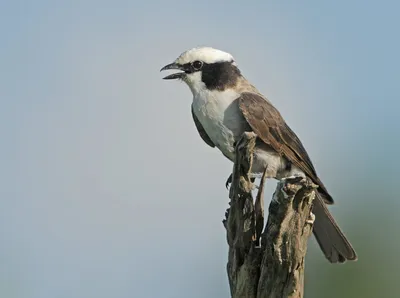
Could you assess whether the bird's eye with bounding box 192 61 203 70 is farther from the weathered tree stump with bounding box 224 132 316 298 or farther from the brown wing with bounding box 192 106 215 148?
the weathered tree stump with bounding box 224 132 316 298

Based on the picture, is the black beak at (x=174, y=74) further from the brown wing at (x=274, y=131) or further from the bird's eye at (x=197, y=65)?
the brown wing at (x=274, y=131)

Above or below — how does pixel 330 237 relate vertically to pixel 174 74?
below

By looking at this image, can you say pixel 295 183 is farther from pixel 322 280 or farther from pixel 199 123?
→ pixel 322 280

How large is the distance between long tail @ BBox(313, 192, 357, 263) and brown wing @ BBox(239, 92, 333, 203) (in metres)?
0.11

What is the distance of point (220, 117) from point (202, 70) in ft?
1.79

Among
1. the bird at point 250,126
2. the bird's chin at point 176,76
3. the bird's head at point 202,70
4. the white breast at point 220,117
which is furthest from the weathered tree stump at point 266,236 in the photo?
the bird's chin at point 176,76

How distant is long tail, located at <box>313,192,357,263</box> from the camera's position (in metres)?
6.89

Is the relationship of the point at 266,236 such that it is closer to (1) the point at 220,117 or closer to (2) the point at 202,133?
(1) the point at 220,117

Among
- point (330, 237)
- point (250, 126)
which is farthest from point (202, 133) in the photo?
point (330, 237)

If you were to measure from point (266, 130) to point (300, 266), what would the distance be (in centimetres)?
187

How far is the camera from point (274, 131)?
6918 mm

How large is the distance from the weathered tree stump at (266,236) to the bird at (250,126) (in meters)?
1.06

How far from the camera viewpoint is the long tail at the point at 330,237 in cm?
689

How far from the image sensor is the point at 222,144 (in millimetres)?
6816
